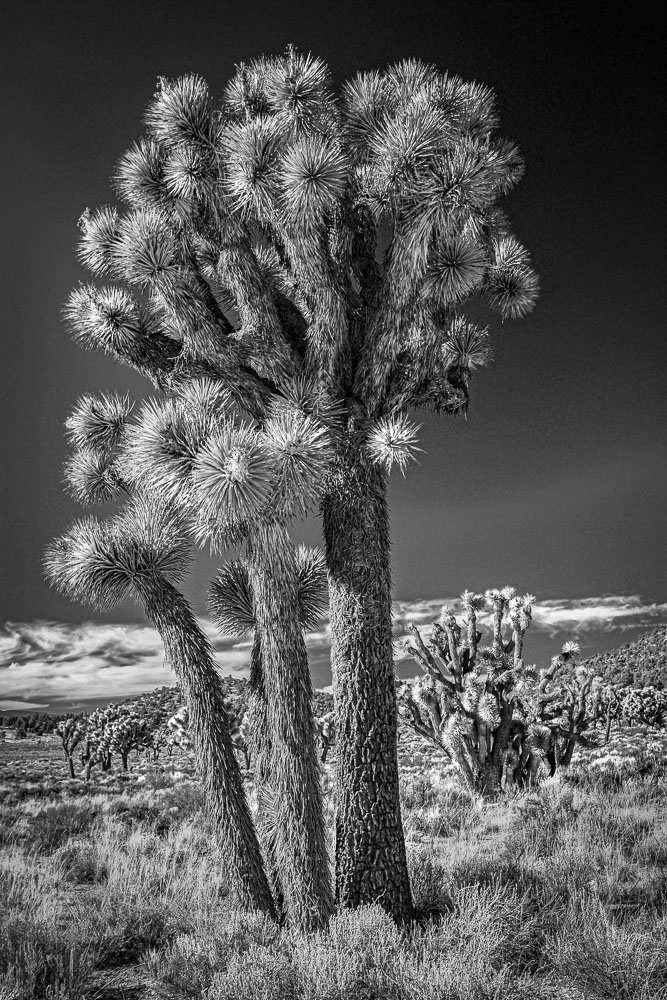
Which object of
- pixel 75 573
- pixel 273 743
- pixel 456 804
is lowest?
pixel 456 804

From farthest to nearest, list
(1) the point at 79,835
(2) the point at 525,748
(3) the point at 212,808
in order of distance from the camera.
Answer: (2) the point at 525,748 → (1) the point at 79,835 → (3) the point at 212,808

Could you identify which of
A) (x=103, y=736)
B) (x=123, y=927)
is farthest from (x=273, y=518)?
(x=103, y=736)

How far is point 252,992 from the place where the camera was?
188 inches

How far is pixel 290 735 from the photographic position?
6.55 meters

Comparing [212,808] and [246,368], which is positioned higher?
[246,368]

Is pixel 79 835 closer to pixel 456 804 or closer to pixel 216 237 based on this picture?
Result: pixel 456 804

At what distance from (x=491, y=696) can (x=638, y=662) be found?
49.7 metres

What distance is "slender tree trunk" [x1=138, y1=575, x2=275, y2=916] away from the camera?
676cm

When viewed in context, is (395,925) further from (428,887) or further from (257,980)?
(257,980)

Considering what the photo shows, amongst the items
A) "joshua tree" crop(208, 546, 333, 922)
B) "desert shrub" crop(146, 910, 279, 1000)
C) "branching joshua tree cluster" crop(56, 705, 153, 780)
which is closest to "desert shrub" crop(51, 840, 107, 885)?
"joshua tree" crop(208, 546, 333, 922)

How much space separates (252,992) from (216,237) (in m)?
6.70

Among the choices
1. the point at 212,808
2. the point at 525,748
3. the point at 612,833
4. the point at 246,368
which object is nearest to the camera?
the point at 212,808

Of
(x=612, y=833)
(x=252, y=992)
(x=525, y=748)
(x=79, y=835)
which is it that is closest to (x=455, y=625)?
(x=525, y=748)

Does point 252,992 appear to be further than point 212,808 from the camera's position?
No
